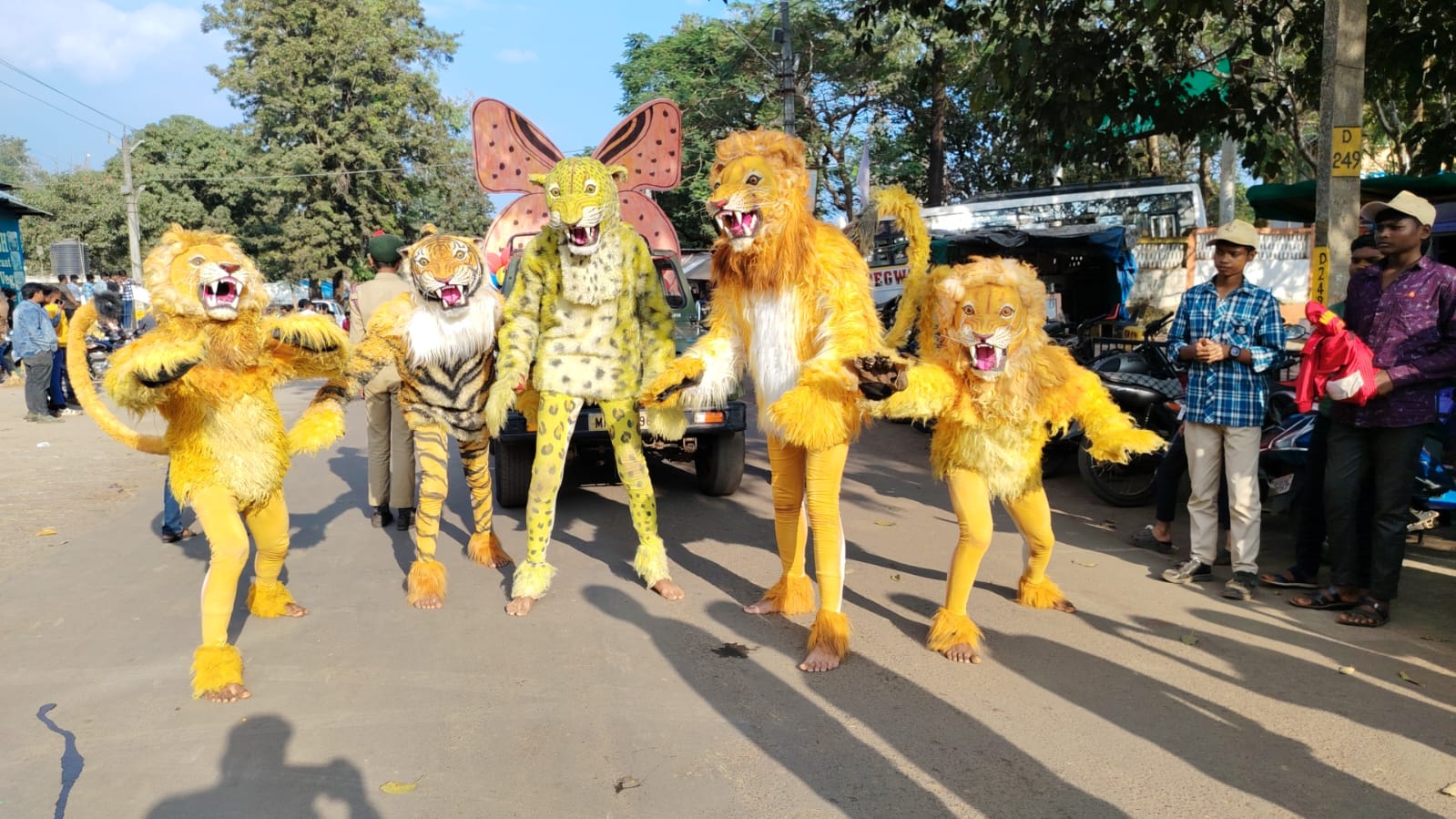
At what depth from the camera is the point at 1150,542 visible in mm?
6055

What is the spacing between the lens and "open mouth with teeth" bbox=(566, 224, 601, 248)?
4.75m

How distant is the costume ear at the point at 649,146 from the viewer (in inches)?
305

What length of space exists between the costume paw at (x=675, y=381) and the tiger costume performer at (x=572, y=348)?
0.29m

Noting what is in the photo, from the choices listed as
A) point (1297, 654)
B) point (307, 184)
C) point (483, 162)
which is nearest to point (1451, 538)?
point (1297, 654)

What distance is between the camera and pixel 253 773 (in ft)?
10.7

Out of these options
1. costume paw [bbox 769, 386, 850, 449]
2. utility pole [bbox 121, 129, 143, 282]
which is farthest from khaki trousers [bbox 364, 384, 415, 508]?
utility pole [bbox 121, 129, 143, 282]

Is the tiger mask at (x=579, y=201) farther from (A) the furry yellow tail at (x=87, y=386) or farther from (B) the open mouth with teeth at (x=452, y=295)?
(A) the furry yellow tail at (x=87, y=386)

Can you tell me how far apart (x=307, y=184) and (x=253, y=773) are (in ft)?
124

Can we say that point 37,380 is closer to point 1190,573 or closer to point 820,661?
point 820,661

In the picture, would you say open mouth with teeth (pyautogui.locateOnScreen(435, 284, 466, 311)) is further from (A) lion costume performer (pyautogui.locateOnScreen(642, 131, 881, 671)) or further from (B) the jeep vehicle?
(B) the jeep vehicle

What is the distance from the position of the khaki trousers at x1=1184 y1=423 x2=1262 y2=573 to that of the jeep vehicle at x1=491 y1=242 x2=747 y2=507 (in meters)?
2.91

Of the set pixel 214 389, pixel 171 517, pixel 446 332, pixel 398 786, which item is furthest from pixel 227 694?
pixel 171 517

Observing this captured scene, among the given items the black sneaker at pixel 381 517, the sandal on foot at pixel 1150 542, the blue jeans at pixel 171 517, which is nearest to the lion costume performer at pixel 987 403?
the sandal on foot at pixel 1150 542

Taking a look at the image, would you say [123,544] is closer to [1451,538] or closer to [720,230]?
[720,230]
